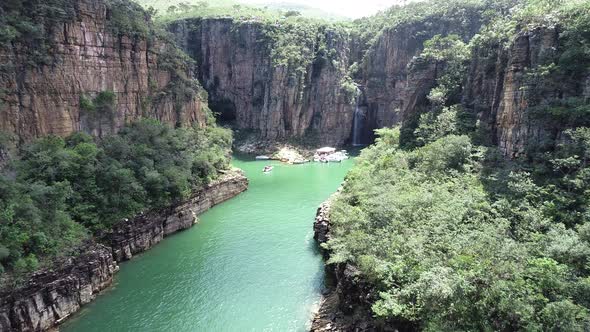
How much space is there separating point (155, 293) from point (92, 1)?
26.7 m

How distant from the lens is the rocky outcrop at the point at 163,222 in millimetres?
28906

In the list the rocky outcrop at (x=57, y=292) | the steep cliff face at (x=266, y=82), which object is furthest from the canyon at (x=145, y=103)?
the steep cliff face at (x=266, y=82)

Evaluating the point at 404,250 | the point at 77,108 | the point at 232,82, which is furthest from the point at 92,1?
the point at 232,82

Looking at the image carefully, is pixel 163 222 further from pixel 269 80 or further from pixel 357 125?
pixel 357 125

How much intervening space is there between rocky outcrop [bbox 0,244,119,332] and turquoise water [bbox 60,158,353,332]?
30.2 inches

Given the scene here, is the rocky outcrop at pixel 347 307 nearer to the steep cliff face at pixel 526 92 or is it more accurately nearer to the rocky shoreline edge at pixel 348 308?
the rocky shoreline edge at pixel 348 308

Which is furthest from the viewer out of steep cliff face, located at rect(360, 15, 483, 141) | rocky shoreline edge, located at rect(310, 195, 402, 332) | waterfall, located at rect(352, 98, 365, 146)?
waterfall, located at rect(352, 98, 365, 146)

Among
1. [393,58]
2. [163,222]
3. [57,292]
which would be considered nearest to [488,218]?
[57,292]

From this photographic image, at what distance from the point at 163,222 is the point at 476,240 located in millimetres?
24588

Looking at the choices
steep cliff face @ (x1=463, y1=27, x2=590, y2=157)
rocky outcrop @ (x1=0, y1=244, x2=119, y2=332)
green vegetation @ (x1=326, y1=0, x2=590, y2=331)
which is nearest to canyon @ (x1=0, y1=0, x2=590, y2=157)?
steep cliff face @ (x1=463, y1=27, x2=590, y2=157)

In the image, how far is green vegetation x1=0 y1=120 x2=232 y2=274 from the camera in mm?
22312

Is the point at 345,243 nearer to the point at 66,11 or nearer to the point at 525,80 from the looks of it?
the point at 525,80

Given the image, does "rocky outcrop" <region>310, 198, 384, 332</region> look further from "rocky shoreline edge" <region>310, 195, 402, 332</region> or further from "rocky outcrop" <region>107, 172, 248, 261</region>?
"rocky outcrop" <region>107, 172, 248, 261</region>

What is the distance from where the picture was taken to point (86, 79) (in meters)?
35.2
